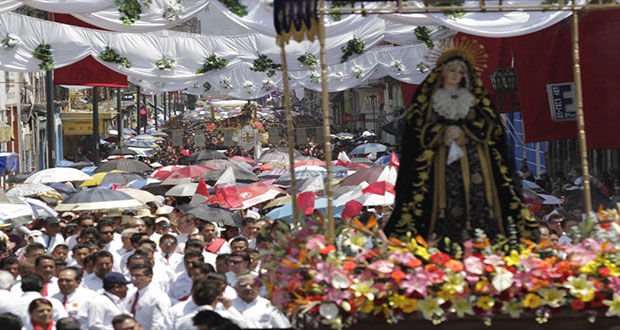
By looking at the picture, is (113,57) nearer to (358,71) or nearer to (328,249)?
(358,71)

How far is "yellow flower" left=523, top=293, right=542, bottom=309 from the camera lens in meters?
7.50

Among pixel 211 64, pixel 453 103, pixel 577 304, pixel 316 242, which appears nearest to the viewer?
pixel 577 304

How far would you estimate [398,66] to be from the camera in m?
22.2

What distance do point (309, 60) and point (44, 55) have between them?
17.1ft

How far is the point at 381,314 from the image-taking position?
24.9ft

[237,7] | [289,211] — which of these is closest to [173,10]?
[237,7]

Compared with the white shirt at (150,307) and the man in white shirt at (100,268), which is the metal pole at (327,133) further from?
the man in white shirt at (100,268)

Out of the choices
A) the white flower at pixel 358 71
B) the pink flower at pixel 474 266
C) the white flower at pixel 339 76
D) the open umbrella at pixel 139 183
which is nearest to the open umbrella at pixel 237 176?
the open umbrella at pixel 139 183

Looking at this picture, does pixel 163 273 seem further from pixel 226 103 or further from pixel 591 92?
pixel 226 103

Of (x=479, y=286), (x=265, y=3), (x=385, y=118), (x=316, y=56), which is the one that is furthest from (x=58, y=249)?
(x=385, y=118)

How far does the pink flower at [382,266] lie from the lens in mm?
7551

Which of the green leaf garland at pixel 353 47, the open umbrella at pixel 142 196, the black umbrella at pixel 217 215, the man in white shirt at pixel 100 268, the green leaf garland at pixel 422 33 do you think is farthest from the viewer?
the open umbrella at pixel 142 196

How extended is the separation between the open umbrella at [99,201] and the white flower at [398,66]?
294 inches

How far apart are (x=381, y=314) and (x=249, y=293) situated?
6.18 ft
